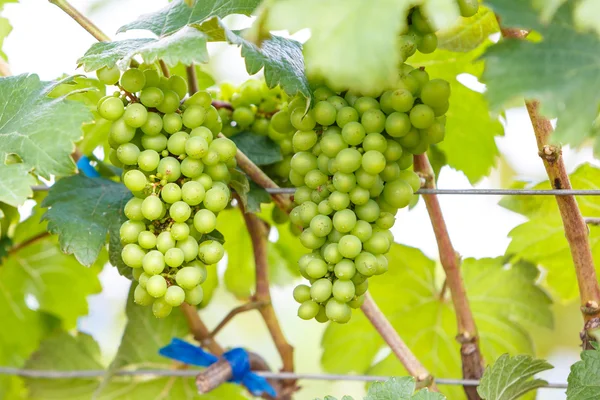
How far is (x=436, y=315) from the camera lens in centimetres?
110

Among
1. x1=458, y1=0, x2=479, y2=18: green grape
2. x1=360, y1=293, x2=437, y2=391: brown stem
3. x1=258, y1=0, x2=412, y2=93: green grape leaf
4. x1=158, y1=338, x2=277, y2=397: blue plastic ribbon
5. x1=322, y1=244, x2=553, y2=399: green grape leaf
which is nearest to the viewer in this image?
x1=258, y1=0, x2=412, y2=93: green grape leaf

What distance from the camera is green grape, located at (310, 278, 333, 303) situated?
2.11ft

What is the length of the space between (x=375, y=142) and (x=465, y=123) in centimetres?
44

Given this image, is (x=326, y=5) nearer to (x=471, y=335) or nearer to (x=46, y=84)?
(x=46, y=84)

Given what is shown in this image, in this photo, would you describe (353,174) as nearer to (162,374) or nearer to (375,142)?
(375,142)

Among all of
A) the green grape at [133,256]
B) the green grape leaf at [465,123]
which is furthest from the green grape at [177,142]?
the green grape leaf at [465,123]

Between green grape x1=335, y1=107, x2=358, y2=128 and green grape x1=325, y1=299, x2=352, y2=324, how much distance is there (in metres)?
0.17

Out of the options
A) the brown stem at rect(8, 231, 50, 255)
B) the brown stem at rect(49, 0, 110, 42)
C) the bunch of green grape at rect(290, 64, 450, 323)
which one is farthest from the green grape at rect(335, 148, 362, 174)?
the brown stem at rect(8, 231, 50, 255)

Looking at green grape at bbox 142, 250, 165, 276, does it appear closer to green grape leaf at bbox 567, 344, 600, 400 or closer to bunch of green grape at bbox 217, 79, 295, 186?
bunch of green grape at bbox 217, 79, 295, 186

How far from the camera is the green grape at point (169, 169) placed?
663 mm

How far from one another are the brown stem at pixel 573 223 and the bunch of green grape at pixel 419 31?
0.11 meters

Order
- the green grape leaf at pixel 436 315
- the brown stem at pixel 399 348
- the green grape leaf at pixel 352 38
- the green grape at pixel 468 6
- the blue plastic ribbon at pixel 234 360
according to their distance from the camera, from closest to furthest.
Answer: the green grape leaf at pixel 352 38
the green grape at pixel 468 6
the brown stem at pixel 399 348
the blue plastic ribbon at pixel 234 360
the green grape leaf at pixel 436 315

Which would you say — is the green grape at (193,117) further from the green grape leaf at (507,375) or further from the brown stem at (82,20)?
the green grape leaf at (507,375)

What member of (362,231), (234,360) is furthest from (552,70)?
(234,360)
